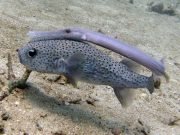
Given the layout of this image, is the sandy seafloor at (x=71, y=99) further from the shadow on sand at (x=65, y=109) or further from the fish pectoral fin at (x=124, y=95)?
the fish pectoral fin at (x=124, y=95)

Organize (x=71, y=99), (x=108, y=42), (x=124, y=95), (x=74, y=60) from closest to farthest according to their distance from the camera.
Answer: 1. (x=74, y=60)
2. (x=108, y=42)
3. (x=124, y=95)
4. (x=71, y=99)

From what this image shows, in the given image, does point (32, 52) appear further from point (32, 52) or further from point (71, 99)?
point (71, 99)

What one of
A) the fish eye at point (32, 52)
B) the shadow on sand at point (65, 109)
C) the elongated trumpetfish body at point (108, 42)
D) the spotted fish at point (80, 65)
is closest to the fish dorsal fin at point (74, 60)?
the spotted fish at point (80, 65)

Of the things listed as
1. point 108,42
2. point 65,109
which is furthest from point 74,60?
point 65,109

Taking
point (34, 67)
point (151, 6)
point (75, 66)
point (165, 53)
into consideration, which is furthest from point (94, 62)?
point (151, 6)

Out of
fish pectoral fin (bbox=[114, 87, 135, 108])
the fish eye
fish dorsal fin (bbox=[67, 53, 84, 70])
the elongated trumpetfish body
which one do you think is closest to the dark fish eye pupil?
the fish eye

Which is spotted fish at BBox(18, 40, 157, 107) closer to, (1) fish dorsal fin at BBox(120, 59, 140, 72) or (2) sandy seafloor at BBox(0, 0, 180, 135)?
(1) fish dorsal fin at BBox(120, 59, 140, 72)

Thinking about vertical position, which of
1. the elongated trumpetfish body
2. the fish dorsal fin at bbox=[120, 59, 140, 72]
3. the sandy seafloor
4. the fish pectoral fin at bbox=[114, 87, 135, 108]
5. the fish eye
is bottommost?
the sandy seafloor
